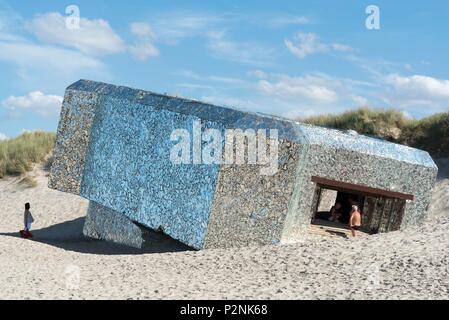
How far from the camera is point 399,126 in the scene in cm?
2377

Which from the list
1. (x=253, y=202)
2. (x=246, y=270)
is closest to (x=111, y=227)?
(x=253, y=202)

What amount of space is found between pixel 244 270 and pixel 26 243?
5828 mm

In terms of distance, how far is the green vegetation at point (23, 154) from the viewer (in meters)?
25.1

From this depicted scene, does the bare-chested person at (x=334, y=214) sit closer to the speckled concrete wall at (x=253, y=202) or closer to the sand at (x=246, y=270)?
the sand at (x=246, y=270)

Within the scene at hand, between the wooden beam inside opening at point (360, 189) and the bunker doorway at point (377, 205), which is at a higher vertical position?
the wooden beam inside opening at point (360, 189)

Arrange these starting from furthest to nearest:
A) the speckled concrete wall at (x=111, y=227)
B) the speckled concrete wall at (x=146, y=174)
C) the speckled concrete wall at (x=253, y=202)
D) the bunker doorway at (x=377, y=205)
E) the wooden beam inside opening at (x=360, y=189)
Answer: the speckled concrete wall at (x=111, y=227), the bunker doorway at (x=377, y=205), the wooden beam inside opening at (x=360, y=189), the speckled concrete wall at (x=146, y=174), the speckled concrete wall at (x=253, y=202)

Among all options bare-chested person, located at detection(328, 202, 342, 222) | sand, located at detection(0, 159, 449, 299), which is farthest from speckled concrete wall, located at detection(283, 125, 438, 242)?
bare-chested person, located at detection(328, 202, 342, 222)

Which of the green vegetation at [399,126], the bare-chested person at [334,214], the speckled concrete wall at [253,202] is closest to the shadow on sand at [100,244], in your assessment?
the speckled concrete wall at [253,202]

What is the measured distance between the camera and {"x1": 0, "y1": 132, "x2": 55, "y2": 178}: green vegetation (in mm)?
25078

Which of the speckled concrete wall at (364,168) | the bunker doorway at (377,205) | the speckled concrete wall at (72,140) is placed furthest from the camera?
the speckled concrete wall at (72,140)

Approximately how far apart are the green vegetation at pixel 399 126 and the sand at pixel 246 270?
10.6 metres

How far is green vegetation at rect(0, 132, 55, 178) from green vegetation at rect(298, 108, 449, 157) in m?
10.5

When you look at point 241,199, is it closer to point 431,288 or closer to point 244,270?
point 244,270
